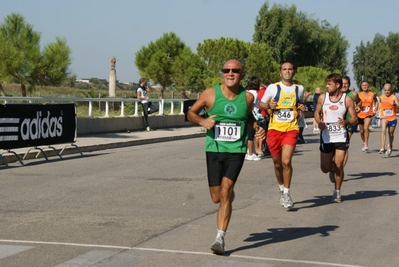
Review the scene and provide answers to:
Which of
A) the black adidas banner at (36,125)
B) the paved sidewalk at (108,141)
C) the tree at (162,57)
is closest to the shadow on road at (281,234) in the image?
the black adidas banner at (36,125)

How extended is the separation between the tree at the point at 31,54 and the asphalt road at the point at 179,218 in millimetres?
13501

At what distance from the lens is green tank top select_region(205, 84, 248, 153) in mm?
7793

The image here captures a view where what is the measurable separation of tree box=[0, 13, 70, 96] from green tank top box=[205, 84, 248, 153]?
22.4 metres

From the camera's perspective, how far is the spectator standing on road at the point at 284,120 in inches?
420

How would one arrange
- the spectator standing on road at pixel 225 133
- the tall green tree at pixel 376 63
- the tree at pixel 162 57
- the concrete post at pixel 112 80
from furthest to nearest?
1. the tall green tree at pixel 376 63
2. the tree at pixel 162 57
3. the concrete post at pixel 112 80
4. the spectator standing on road at pixel 225 133

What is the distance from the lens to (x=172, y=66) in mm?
58562

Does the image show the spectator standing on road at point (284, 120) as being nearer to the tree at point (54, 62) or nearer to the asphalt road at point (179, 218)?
the asphalt road at point (179, 218)

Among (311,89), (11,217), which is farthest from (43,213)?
(311,89)

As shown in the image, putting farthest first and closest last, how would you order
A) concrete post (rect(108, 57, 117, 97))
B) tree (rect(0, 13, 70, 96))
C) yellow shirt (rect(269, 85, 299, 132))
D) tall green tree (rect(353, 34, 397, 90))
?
tall green tree (rect(353, 34, 397, 90)) < concrete post (rect(108, 57, 117, 97)) < tree (rect(0, 13, 70, 96)) < yellow shirt (rect(269, 85, 299, 132))

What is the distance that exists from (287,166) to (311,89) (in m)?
64.8

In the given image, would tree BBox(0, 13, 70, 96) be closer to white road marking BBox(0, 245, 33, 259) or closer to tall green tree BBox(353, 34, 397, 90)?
white road marking BBox(0, 245, 33, 259)

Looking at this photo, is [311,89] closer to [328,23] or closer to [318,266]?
[328,23]

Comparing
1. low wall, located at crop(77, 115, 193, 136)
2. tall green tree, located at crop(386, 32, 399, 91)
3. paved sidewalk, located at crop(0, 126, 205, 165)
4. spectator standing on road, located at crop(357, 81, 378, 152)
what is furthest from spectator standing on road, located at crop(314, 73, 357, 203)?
tall green tree, located at crop(386, 32, 399, 91)

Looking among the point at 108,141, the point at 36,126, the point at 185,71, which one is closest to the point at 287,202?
the point at 36,126
